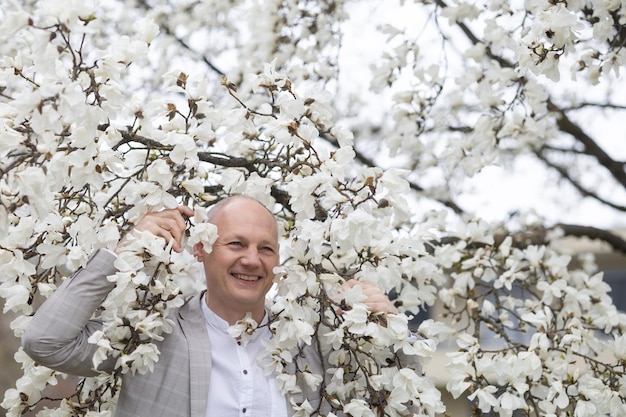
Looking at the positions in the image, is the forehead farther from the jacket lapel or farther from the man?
the jacket lapel

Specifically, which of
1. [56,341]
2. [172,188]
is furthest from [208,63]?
[56,341]

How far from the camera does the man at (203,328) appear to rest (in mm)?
2082

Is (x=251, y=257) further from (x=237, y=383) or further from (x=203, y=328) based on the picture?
(x=237, y=383)

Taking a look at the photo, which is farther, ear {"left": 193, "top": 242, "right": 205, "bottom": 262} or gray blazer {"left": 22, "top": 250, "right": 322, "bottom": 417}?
ear {"left": 193, "top": 242, "right": 205, "bottom": 262}

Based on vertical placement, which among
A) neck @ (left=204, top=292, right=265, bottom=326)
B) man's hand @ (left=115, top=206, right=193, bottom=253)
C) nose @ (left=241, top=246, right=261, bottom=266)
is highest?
nose @ (left=241, top=246, right=261, bottom=266)

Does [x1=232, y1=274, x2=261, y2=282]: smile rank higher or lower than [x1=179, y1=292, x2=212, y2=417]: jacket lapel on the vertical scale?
higher

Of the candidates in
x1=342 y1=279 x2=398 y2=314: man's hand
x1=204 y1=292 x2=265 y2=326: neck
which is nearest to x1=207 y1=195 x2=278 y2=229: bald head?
x1=204 y1=292 x2=265 y2=326: neck

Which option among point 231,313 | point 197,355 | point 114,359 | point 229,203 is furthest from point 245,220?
point 114,359

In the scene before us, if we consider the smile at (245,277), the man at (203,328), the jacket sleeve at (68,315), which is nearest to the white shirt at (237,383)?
the man at (203,328)

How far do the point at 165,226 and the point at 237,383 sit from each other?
0.51 m

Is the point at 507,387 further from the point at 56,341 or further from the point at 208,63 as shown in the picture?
the point at 208,63

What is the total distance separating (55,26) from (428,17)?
214 cm

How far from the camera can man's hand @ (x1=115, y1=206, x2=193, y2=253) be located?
2107 millimetres

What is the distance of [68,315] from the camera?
207cm
